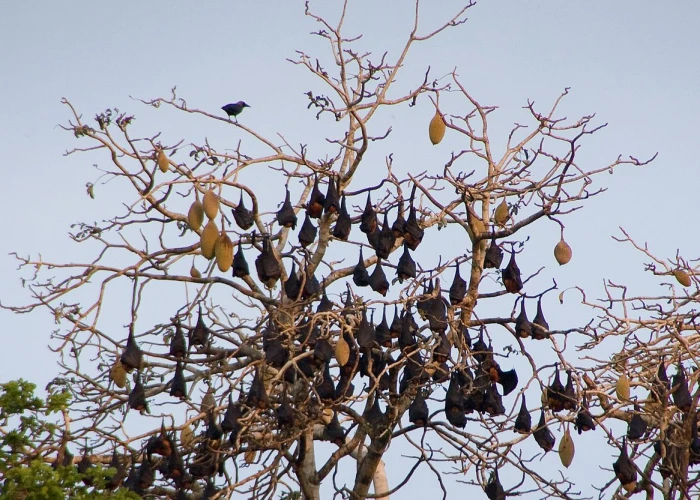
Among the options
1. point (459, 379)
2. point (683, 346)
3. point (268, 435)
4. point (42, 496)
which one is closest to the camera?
point (42, 496)

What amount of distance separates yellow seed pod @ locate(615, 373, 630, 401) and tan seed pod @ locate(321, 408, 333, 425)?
2.49 meters

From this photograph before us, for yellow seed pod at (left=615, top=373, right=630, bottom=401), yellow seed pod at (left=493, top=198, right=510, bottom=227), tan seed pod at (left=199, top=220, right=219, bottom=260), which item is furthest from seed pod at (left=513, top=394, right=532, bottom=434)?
tan seed pod at (left=199, top=220, right=219, bottom=260)

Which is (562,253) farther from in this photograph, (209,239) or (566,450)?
(209,239)

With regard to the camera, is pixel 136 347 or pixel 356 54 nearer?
pixel 136 347

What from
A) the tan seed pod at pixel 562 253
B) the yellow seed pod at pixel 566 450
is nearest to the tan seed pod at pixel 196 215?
the tan seed pod at pixel 562 253

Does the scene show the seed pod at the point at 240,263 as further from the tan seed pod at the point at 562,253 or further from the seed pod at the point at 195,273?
the tan seed pod at the point at 562,253

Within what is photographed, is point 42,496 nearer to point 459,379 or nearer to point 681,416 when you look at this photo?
point 459,379

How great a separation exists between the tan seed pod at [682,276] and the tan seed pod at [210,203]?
3.99m

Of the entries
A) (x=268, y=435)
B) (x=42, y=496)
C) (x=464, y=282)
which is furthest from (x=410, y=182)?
(x=42, y=496)

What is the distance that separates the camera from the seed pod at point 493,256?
10602 mm

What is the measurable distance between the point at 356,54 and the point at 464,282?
2.59 m

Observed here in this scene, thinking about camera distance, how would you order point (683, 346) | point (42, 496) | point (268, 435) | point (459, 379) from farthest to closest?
point (268, 435) < point (459, 379) < point (683, 346) < point (42, 496)

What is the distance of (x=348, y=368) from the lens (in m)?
10.2

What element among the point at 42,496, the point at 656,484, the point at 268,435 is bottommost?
the point at 42,496
